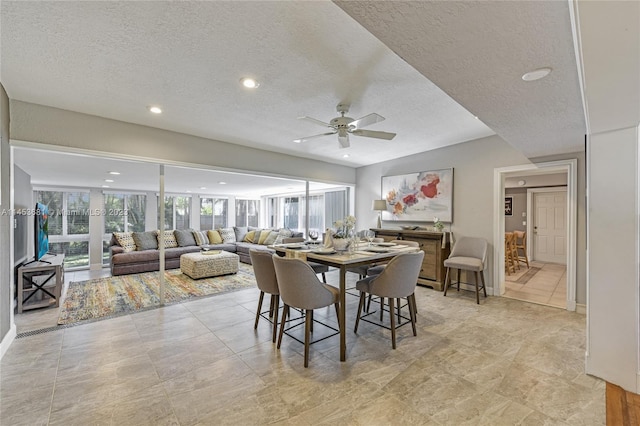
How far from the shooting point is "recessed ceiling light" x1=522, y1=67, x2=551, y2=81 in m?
1.47

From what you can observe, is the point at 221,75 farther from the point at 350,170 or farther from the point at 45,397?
the point at 350,170

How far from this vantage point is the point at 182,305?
394cm

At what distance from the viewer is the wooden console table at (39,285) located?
359 cm

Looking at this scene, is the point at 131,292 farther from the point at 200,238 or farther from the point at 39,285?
the point at 200,238

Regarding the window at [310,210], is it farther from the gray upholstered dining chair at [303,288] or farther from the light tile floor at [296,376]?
the gray upholstered dining chair at [303,288]

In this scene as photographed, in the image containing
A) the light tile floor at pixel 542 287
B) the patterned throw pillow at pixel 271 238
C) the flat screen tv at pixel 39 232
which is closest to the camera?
the flat screen tv at pixel 39 232

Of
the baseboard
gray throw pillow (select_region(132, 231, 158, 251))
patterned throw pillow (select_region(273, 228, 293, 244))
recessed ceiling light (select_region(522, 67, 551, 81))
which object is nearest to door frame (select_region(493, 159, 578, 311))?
recessed ceiling light (select_region(522, 67, 551, 81))

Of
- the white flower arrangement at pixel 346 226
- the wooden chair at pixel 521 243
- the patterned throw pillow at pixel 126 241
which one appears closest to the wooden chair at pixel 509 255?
the wooden chair at pixel 521 243

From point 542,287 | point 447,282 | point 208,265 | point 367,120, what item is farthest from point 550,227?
point 208,265

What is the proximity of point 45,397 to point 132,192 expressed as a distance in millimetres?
6905

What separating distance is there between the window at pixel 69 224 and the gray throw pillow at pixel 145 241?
4.99 feet

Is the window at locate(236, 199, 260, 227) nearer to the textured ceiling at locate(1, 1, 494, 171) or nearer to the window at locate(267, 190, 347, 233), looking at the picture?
the window at locate(267, 190, 347, 233)

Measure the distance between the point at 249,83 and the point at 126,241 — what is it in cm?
593

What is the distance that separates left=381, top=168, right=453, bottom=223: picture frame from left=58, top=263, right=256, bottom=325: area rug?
330cm
